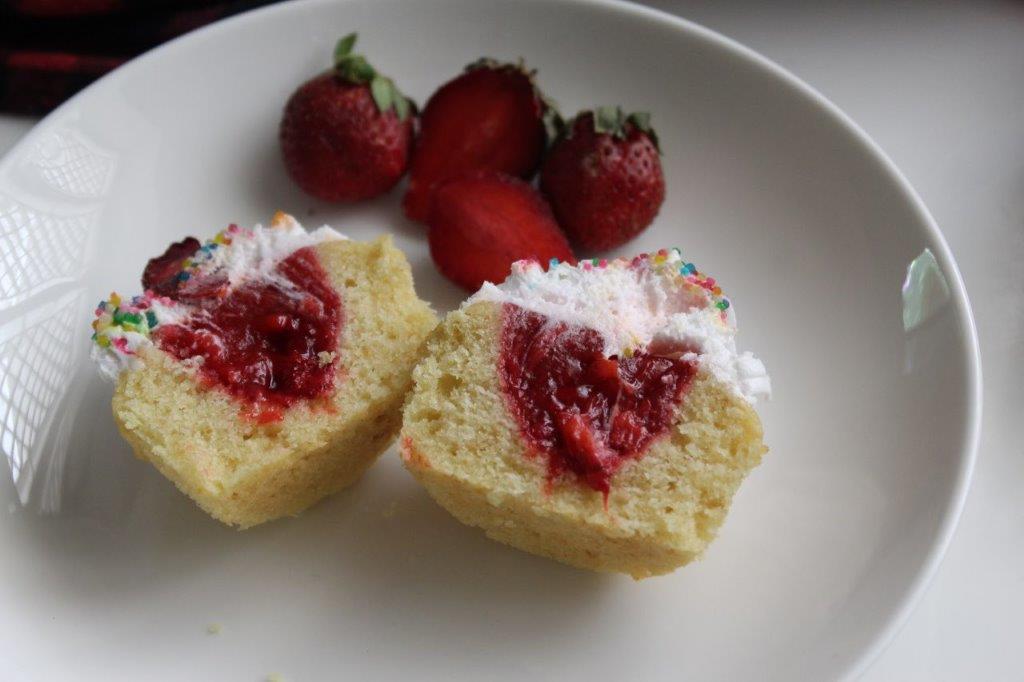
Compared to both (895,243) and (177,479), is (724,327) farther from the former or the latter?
(177,479)

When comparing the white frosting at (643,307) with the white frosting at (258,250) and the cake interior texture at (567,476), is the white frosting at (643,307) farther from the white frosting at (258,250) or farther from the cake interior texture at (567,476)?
the white frosting at (258,250)

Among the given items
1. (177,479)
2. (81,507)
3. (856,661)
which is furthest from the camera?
(81,507)

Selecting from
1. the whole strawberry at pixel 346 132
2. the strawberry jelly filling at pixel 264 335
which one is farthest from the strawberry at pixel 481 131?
the strawberry jelly filling at pixel 264 335

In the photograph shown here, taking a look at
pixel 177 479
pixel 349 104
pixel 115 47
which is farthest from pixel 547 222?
pixel 115 47

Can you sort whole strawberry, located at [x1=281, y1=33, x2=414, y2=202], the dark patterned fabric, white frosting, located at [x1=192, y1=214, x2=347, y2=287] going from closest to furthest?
white frosting, located at [x1=192, y1=214, x2=347, y2=287] < whole strawberry, located at [x1=281, y1=33, x2=414, y2=202] < the dark patterned fabric

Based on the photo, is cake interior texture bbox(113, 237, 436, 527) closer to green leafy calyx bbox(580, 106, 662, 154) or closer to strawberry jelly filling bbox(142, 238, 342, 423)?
strawberry jelly filling bbox(142, 238, 342, 423)

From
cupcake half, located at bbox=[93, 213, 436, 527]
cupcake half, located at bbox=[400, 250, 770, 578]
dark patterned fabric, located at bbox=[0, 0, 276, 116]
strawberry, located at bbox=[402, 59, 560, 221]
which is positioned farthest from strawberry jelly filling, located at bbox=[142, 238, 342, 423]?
dark patterned fabric, located at bbox=[0, 0, 276, 116]
